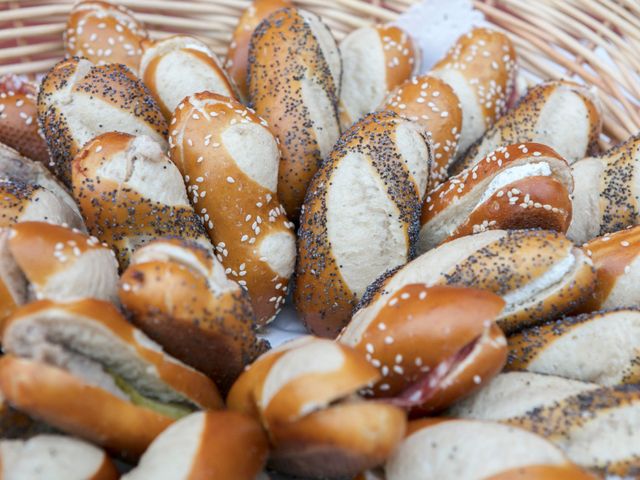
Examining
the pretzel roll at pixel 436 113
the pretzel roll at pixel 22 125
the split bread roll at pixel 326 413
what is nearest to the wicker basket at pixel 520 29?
the pretzel roll at pixel 22 125

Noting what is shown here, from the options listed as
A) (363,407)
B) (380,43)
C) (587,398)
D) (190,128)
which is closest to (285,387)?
(363,407)

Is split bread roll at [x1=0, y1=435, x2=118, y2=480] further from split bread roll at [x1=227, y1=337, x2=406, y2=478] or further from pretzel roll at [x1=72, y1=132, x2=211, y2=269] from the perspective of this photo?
pretzel roll at [x1=72, y1=132, x2=211, y2=269]

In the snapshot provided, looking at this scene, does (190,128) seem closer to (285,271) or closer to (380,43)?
(285,271)

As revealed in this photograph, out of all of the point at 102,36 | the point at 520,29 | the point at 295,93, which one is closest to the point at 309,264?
the point at 295,93

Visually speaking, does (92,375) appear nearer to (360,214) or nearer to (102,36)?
(360,214)

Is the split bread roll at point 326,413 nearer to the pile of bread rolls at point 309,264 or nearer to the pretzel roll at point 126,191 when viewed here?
the pile of bread rolls at point 309,264

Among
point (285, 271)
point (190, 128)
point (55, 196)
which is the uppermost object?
point (190, 128)
